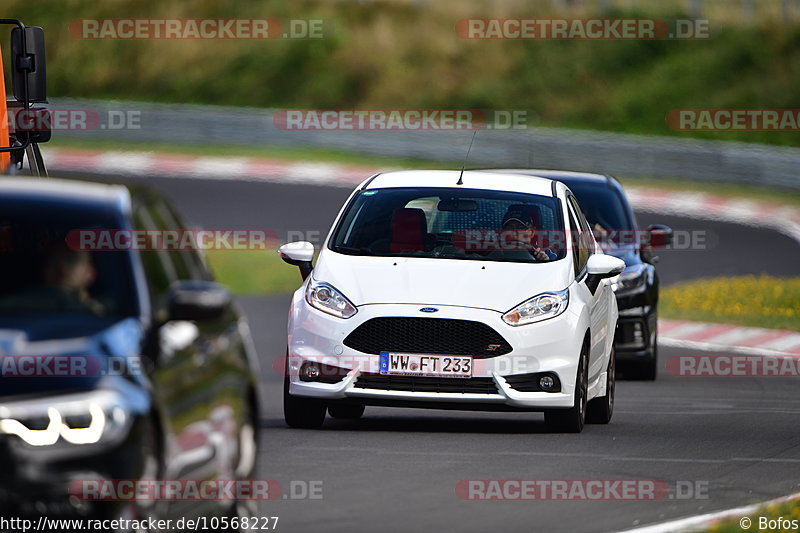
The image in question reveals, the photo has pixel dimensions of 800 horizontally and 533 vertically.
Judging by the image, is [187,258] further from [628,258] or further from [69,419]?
[628,258]

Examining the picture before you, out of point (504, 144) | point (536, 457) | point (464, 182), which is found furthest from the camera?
point (504, 144)

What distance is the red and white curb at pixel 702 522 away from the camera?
8789mm

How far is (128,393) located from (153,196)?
1931mm

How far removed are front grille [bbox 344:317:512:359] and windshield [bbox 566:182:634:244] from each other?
525 cm

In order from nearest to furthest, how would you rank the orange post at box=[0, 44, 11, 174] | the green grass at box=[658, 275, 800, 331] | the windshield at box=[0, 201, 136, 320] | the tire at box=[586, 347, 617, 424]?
1. the windshield at box=[0, 201, 136, 320]
2. the orange post at box=[0, 44, 11, 174]
3. the tire at box=[586, 347, 617, 424]
4. the green grass at box=[658, 275, 800, 331]

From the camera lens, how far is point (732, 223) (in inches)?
1320

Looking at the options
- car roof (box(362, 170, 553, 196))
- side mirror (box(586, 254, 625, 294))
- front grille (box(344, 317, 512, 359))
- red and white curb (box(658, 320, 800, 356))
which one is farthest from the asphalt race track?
red and white curb (box(658, 320, 800, 356))

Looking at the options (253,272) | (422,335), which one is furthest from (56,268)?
(253,272)

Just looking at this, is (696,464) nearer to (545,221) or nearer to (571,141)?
(545,221)

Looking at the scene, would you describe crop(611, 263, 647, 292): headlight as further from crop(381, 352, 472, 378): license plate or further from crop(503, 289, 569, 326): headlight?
crop(381, 352, 472, 378): license plate

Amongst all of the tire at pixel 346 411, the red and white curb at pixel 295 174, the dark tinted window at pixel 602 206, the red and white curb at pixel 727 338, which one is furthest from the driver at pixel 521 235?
the red and white curb at pixel 295 174

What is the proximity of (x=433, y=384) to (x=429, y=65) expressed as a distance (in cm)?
3856

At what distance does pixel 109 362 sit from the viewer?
260 inches

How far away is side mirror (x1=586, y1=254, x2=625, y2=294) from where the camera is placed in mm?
13070
